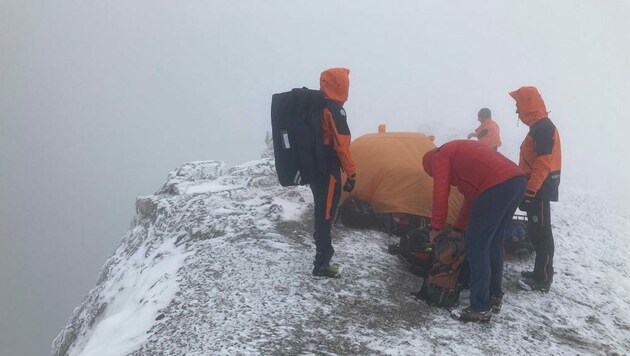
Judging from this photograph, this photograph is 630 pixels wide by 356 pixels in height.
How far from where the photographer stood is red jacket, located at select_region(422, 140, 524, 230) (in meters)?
5.62

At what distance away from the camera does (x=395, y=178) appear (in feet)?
29.9

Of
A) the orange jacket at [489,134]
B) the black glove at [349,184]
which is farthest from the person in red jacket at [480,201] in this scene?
the orange jacket at [489,134]

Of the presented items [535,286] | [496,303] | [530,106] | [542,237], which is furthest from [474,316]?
A: [530,106]

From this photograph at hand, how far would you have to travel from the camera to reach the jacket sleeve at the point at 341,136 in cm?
623

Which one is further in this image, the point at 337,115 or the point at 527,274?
the point at 527,274

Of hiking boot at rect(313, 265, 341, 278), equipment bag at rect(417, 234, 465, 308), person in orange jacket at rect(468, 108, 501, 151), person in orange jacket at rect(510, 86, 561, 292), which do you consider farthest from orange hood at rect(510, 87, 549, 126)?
person in orange jacket at rect(468, 108, 501, 151)

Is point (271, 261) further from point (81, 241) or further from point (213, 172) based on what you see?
point (81, 241)

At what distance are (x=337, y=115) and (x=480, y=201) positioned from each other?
2410 millimetres

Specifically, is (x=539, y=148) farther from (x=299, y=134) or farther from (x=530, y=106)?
(x=299, y=134)

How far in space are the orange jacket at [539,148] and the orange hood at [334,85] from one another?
11.1ft

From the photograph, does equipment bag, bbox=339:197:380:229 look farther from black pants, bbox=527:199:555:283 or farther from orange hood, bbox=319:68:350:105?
orange hood, bbox=319:68:350:105

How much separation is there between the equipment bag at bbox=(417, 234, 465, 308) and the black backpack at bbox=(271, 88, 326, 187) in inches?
87.6

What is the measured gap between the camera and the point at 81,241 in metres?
178

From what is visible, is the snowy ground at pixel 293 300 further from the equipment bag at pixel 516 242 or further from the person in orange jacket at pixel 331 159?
the person in orange jacket at pixel 331 159
